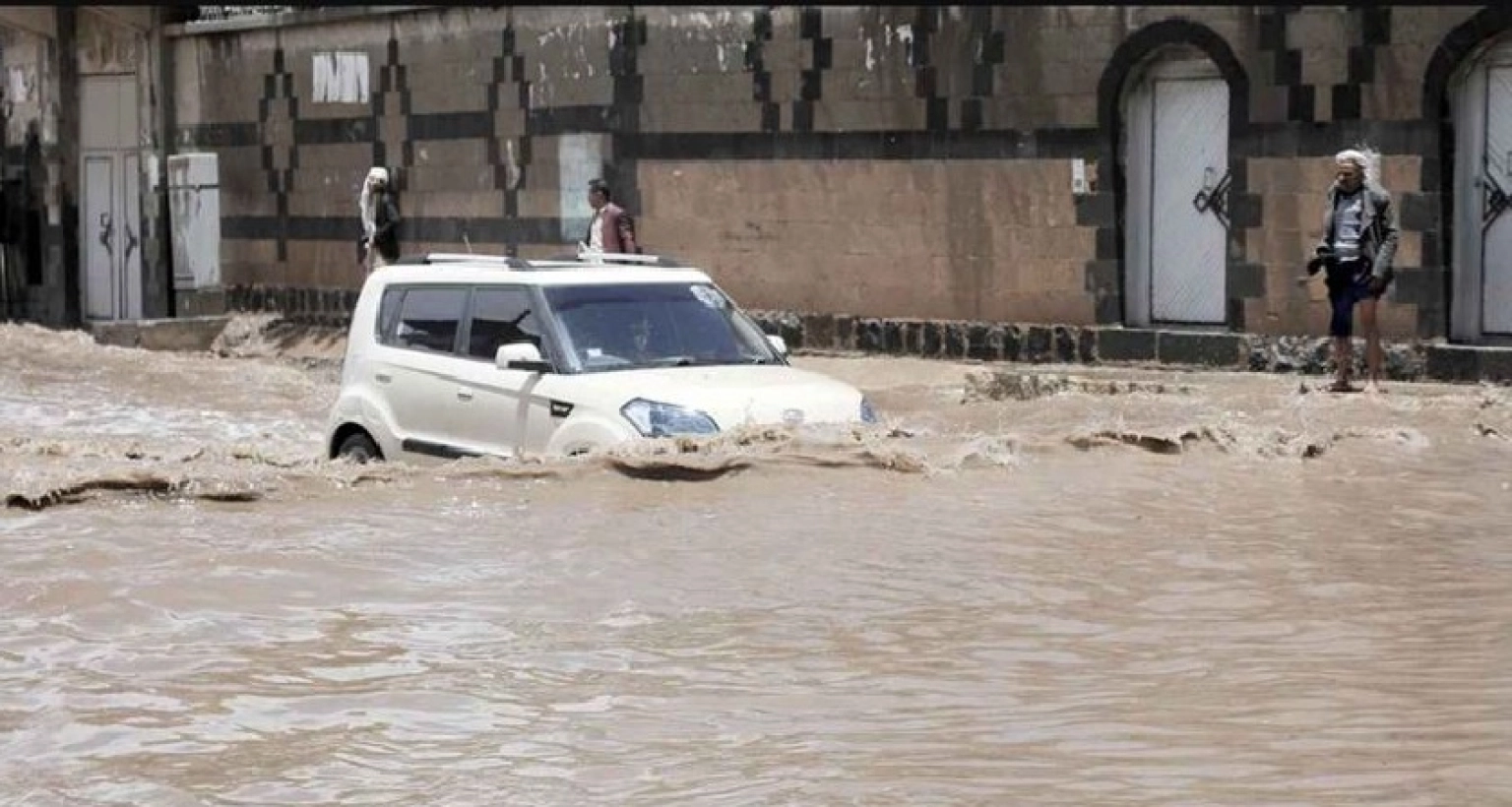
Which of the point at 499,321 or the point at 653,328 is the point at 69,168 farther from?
the point at 653,328

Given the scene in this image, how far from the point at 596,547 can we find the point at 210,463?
2932 millimetres

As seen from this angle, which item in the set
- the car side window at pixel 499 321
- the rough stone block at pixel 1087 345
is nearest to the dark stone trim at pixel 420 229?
the rough stone block at pixel 1087 345

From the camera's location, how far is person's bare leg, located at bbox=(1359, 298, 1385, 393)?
16469 millimetres

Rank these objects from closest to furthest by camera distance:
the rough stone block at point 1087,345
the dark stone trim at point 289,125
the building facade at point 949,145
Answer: the building facade at point 949,145 → the rough stone block at point 1087,345 → the dark stone trim at point 289,125

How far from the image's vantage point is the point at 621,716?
26.0 ft

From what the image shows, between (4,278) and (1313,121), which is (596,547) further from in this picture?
(4,278)

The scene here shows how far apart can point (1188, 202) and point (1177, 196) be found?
112mm

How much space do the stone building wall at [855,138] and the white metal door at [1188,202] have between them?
0.94ft

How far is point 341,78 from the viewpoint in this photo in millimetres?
27125

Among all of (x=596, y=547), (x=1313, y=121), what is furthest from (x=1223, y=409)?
(x=596, y=547)

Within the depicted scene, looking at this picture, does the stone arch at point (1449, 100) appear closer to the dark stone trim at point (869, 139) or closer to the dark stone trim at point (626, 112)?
the dark stone trim at point (869, 139)

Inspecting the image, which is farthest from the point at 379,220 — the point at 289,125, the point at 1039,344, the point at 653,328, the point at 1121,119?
the point at 653,328

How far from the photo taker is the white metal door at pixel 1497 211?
16.9 meters

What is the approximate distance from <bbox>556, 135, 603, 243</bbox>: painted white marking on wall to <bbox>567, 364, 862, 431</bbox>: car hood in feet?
36.4
